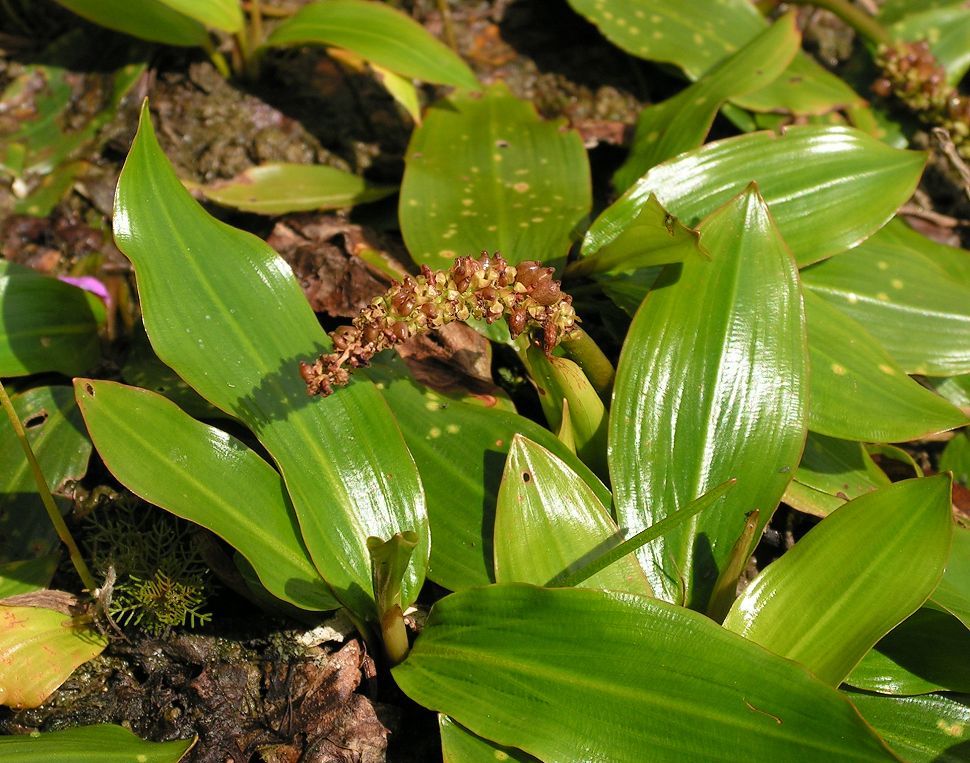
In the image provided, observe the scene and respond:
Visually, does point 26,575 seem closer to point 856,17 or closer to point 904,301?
point 904,301

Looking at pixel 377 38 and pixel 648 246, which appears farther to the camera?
pixel 377 38

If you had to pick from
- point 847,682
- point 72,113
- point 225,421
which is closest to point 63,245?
point 72,113

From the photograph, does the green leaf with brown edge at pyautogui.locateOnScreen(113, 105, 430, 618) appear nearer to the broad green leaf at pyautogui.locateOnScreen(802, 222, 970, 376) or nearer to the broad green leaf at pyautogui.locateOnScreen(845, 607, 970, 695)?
the broad green leaf at pyautogui.locateOnScreen(845, 607, 970, 695)

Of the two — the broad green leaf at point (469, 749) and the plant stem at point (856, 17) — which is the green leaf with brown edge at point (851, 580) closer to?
the broad green leaf at point (469, 749)

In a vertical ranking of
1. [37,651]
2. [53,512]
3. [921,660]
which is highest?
[53,512]

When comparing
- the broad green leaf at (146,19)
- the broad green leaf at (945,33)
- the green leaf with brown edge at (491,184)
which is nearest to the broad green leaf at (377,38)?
the green leaf with brown edge at (491,184)

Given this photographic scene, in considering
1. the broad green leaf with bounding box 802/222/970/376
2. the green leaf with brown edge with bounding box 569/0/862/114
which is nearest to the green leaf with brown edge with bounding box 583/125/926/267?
the broad green leaf with bounding box 802/222/970/376

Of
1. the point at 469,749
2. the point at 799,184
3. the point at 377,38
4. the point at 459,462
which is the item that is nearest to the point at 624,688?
the point at 469,749

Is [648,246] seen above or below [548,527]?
above
